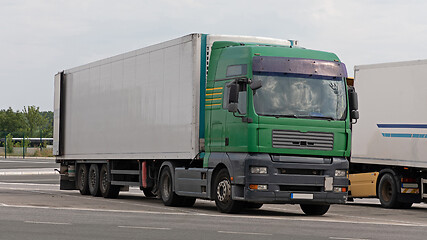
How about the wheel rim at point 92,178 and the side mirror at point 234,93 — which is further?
the wheel rim at point 92,178

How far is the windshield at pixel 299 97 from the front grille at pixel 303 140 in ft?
1.19

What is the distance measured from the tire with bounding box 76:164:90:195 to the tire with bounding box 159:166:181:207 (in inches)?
252

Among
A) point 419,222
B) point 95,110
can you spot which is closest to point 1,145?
point 95,110

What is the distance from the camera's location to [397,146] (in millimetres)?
23547

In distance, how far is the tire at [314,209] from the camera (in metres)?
20.9

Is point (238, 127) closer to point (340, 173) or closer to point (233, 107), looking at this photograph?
point (233, 107)

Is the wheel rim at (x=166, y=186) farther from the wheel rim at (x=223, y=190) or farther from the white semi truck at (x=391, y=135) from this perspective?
the white semi truck at (x=391, y=135)

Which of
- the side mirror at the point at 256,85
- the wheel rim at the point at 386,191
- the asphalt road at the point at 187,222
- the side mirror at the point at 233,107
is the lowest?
the asphalt road at the point at 187,222

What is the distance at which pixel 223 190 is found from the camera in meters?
19.8

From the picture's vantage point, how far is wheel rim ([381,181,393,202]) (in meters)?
24.1

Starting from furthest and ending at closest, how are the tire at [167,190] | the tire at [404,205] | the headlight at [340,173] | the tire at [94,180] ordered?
the tire at [94,180], the tire at [404,205], the tire at [167,190], the headlight at [340,173]

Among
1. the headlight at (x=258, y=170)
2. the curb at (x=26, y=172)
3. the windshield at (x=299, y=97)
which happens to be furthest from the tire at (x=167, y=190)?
the curb at (x=26, y=172)

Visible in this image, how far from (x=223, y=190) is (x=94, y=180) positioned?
905cm

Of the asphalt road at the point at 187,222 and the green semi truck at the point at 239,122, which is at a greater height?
the green semi truck at the point at 239,122
